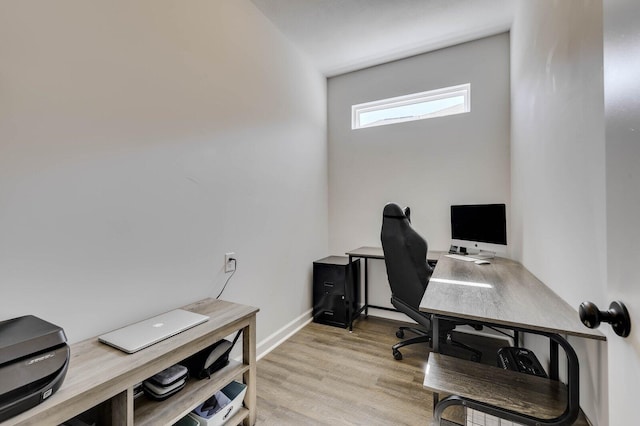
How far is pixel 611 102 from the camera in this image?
0.65m

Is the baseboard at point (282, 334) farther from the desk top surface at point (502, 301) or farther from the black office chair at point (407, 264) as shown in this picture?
the desk top surface at point (502, 301)

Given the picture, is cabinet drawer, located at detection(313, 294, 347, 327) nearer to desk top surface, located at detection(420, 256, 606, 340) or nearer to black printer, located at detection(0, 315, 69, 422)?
desk top surface, located at detection(420, 256, 606, 340)

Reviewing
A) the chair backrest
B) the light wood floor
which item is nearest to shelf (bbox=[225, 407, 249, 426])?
the light wood floor

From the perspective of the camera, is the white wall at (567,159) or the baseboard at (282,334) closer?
the white wall at (567,159)

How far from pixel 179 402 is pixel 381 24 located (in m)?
3.00

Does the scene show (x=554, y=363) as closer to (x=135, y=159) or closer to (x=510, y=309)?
(x=510, y=309)

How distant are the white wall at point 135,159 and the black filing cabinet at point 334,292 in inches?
21.6

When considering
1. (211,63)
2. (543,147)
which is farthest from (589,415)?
(211,63)

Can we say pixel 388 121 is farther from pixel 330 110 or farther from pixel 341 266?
pixel 341 266

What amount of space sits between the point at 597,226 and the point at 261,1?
99.3 inches

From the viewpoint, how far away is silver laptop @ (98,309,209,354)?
1.13 metres

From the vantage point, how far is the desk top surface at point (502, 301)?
1040mm

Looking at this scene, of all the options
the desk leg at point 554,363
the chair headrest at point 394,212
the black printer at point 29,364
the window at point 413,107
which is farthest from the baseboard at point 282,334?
the window at point 413,107

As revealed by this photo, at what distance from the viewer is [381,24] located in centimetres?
239
